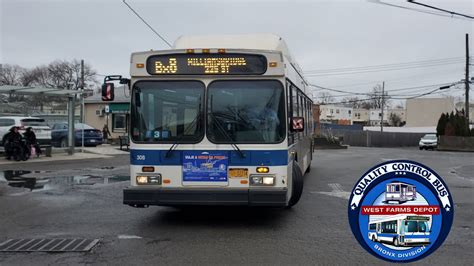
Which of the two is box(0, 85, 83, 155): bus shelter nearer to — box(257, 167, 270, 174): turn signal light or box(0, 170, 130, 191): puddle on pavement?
box(0, 170, 130, 191): puddle on pavement

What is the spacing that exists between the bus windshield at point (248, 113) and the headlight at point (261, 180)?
58 centimetres

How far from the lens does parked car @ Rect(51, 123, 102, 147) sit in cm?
3005

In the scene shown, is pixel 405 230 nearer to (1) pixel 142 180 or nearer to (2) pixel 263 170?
(2) pixel 263 170

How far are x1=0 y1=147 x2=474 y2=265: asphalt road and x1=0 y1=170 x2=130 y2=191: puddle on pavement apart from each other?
656 mm

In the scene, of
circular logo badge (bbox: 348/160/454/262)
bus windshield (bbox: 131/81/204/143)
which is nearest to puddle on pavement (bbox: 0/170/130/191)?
bus windshield (bbox: 131/81/204/143)

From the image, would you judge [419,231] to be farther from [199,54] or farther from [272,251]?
[199,54]

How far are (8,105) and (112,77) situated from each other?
2456 centimetres

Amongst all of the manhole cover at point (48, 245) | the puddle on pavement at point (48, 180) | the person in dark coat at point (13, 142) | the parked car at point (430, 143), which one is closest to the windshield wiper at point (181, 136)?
the manhole cover at point (48, 245)

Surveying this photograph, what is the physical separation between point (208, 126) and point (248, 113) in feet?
2.25

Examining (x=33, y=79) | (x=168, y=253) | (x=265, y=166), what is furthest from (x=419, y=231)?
(x=33, y=79)

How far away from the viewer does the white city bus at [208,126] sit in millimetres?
7949

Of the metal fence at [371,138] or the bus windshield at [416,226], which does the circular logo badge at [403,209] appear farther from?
the metal fence at [371,138]

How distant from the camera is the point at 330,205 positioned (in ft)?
35.3

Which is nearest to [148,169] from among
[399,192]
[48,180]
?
[399,192]
